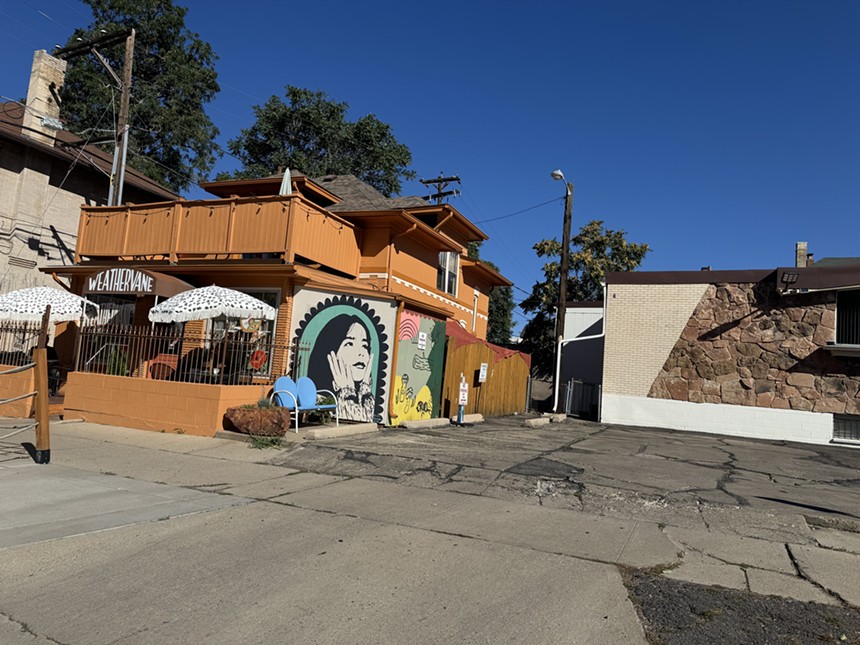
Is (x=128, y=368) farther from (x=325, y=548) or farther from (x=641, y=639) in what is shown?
(x=641, y=639)

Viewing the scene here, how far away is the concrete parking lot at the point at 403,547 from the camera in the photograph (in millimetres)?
3689

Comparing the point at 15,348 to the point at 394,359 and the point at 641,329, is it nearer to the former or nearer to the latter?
the point at 394,359

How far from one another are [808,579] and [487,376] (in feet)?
42.9

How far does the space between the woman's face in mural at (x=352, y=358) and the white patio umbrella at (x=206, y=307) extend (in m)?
1.94

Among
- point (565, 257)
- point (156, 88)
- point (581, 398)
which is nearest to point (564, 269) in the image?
point (565, 257)

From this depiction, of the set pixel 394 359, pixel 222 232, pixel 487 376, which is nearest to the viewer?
pixel 394 359

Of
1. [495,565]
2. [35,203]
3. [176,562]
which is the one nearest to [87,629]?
[176,562]

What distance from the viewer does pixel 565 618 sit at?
3.79m

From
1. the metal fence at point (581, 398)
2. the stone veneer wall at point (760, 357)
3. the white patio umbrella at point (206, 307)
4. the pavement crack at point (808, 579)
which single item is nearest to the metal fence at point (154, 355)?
the white patio umbrella at point (206, 307)

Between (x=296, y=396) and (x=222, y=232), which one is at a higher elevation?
(x=222, y=232)

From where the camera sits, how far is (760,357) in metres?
18.6

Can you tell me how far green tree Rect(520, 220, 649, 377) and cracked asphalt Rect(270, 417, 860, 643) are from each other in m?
20.5

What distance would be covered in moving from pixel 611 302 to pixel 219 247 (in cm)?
1312

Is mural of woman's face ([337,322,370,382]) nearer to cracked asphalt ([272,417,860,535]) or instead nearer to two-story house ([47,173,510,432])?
two-story house ([47,173,510,432])
